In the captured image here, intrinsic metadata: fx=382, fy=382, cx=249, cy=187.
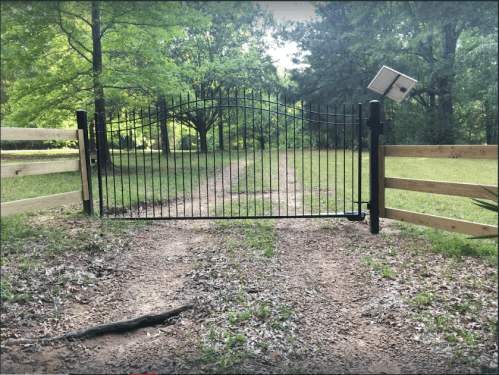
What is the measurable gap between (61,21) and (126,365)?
10.4 m

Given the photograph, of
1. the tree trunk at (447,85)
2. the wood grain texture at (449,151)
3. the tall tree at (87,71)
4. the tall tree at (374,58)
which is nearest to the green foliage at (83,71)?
the tall tree at (87,71)

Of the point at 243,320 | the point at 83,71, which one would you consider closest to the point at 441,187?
the point at 243,320

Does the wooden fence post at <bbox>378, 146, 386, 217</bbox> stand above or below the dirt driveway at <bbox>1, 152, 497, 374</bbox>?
above

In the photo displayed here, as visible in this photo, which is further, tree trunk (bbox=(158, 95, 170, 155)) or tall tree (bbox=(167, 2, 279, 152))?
tall tree (bbox=(167, 2, 279, 152))

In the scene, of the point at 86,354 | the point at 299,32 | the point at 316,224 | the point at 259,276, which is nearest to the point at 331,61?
the point at 299,32

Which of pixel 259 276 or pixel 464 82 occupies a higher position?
pixel 464 82

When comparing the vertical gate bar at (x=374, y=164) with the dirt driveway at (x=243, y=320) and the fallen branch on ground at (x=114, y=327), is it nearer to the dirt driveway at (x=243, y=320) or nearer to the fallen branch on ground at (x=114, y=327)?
the dirt driveway at (x=243, y=320)

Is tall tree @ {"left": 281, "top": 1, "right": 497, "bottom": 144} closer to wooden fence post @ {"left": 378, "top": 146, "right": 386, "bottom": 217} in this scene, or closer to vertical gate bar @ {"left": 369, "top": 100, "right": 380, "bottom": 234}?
vertical gate bar @ {"left": 369, "top": 100, "right": 380, "bottom": 234}

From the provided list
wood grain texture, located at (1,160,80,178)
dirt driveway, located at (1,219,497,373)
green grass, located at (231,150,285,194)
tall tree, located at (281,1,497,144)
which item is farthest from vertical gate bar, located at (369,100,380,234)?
tall tree, located at (281,1,497,144)

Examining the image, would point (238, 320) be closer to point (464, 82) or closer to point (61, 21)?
point (61, 21)

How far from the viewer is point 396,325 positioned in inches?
126

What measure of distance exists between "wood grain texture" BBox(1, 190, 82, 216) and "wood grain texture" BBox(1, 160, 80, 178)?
35 centimetres

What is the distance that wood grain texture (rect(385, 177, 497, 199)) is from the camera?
450 centimetres

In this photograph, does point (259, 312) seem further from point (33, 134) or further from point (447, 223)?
point (33, 134)
